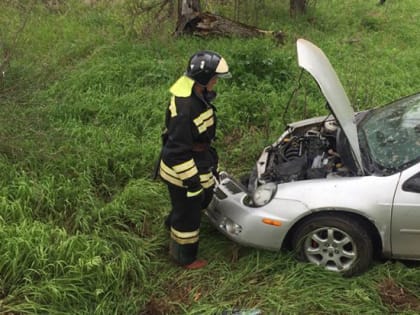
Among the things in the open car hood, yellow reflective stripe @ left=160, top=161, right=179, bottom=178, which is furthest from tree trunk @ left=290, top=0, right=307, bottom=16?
yellow reflective stripe @ left=160, top=161, right=179, bottom=178

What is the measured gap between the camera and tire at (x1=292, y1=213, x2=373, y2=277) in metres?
3.36

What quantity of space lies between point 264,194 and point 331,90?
3.10ft

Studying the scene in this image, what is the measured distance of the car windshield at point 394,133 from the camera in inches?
133

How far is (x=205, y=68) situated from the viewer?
128 inches

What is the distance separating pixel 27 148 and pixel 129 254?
6.16ft

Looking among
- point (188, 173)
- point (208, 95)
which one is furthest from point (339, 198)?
point (208, 95)

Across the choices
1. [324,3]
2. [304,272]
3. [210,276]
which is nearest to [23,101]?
[210,276]

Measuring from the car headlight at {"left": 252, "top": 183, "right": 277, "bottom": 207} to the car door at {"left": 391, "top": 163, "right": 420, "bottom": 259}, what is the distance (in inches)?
33.8

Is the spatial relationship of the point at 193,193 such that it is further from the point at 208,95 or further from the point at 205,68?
the point at 205,68

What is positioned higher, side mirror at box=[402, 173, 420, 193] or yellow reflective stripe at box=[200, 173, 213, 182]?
side mirror at box=[402, 173, 420, 193]

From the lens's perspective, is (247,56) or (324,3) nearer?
(247,56)

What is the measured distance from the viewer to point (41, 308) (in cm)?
319

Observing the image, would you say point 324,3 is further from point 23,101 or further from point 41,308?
point 41,308

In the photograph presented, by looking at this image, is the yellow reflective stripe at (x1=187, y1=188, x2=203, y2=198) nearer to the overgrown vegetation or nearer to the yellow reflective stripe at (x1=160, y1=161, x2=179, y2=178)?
the yellow reflective stripe at (x1=160, y1=161, x2=179, y2=178)
